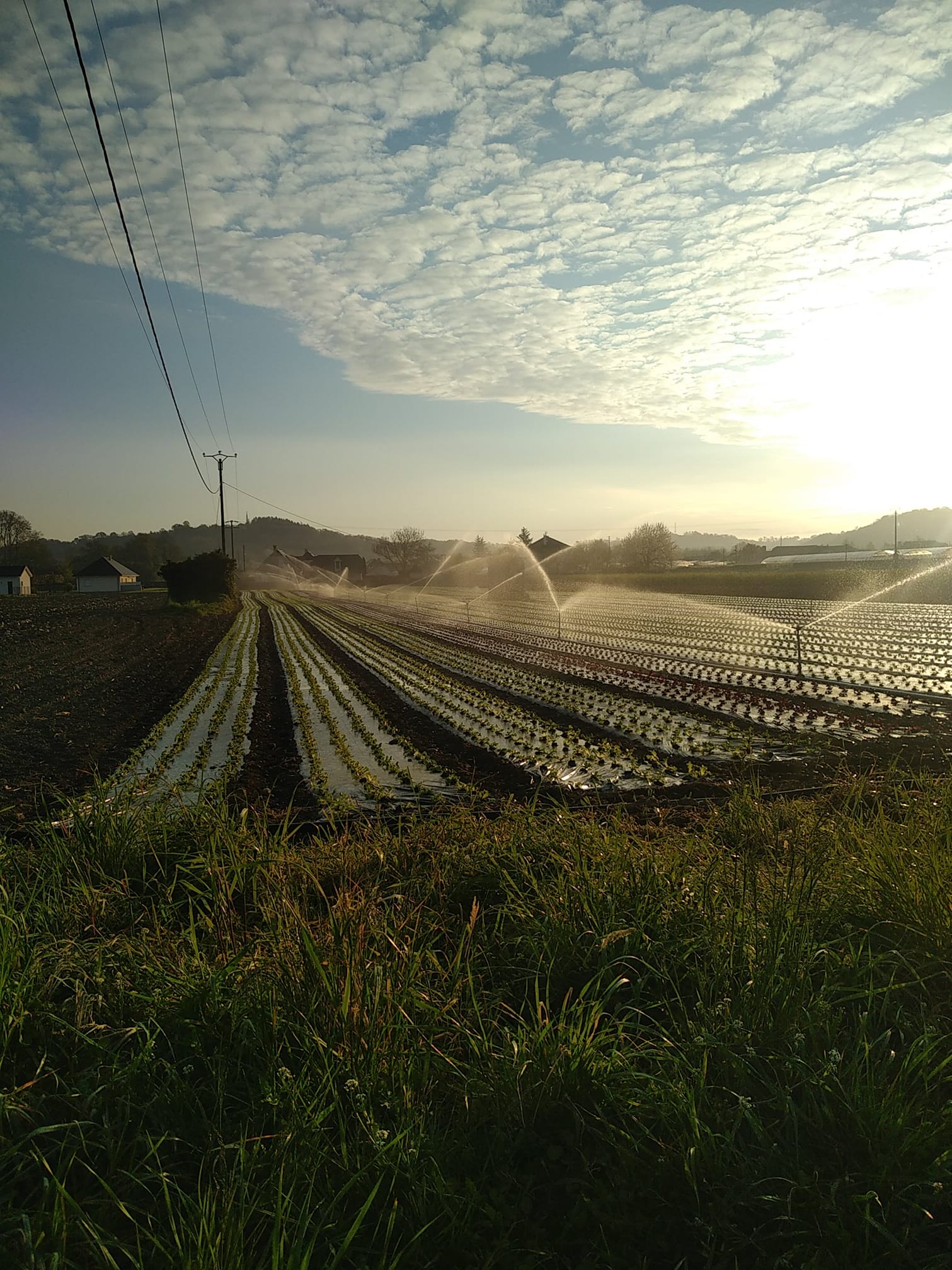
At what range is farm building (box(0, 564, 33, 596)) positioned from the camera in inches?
3223

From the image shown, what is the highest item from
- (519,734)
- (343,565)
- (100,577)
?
(343,565)

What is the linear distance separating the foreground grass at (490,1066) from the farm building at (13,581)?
90.4 meters

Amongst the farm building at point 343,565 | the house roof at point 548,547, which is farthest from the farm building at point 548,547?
the farm building at point 343,565

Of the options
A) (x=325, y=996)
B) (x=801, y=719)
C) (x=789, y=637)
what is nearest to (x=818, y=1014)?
(x=325, y=996)

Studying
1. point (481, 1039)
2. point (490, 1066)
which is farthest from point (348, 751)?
point (490, 1066)

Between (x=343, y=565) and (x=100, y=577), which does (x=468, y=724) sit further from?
(x=343, y=565)

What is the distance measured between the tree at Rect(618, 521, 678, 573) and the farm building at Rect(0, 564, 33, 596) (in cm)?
6416

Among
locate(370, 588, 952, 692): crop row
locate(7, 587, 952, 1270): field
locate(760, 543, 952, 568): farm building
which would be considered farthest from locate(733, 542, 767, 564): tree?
locate(7, 587, 952, 1270): field

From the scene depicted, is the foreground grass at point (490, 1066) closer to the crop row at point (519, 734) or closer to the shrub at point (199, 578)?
the crop row at point (519, 734)

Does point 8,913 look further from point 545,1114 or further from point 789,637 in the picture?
point 789,637

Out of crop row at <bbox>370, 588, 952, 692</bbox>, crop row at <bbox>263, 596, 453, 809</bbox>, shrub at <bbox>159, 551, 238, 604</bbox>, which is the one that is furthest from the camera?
shrub at <bbox>159, 551, 238, 604</bbox>

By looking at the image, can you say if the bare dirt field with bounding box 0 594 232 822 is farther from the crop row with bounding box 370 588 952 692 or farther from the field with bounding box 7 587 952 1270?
the crop row with bounding box 370 588 952 692

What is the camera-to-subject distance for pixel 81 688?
58.6 feet

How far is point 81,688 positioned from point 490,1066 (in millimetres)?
17577
